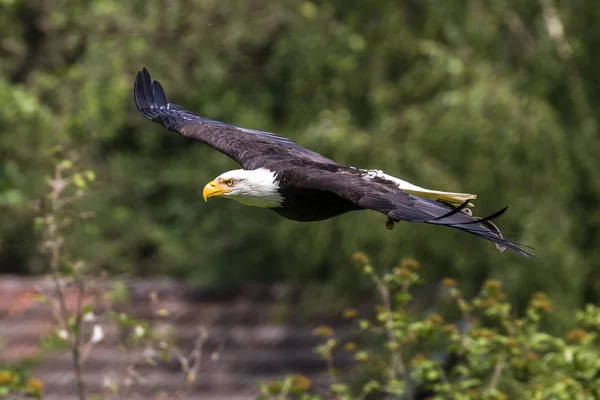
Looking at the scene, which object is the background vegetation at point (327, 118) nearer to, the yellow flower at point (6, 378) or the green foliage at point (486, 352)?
the yellow flower at point (6, 378)

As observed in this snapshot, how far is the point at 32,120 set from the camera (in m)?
12.3

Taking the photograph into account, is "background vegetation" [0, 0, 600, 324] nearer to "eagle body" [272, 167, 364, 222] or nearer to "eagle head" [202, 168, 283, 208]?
"eagle head" [202, 168, 283, 208]

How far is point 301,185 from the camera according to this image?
6.38m

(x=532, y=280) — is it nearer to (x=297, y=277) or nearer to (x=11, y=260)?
(x=297, y=277)

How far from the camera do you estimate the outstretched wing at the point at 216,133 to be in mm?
7430

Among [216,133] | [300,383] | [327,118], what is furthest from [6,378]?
[327,118]

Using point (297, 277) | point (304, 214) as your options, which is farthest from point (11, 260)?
point (304, 214)

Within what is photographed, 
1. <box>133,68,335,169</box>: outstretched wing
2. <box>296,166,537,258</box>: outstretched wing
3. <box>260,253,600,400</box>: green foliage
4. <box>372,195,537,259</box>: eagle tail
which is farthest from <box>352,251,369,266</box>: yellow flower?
<box>133,68,335,169</box>: outstretched wing

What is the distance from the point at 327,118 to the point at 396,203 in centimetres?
591

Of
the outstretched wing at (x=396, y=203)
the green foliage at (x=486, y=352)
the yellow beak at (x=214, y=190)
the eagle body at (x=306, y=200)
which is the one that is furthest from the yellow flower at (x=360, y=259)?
the yellow beak at (x=214, y=190)

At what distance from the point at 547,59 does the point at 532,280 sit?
2.11 metres

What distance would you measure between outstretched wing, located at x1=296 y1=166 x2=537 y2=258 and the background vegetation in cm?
185

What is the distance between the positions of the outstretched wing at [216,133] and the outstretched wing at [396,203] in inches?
36.3

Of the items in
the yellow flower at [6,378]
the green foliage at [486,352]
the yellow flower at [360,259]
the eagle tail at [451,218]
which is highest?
the eagle tail at [451,218]
